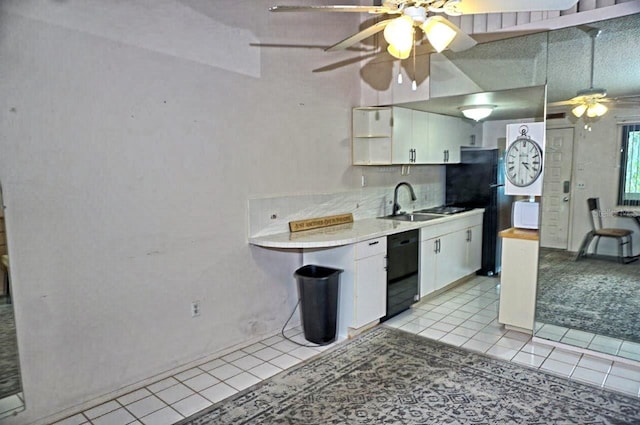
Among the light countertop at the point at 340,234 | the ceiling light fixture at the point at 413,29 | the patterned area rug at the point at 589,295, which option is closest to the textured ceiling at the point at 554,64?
the light countertop at the point at 340,234

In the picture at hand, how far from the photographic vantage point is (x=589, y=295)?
11.5 feet

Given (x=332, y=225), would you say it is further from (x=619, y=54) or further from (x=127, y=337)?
(x=619, y=54)

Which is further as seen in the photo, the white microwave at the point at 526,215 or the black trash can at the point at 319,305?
the white microwave at the point at 526,215

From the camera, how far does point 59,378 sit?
8.01ft

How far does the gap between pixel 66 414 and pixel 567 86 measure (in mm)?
4234

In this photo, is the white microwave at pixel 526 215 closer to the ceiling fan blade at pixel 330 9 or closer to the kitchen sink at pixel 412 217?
the kitchen sink at pixel 412 217

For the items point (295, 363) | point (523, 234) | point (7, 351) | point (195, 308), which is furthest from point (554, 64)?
point (7, 351)

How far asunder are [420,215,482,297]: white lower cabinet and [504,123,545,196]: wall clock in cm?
100

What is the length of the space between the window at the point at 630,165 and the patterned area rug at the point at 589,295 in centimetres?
55

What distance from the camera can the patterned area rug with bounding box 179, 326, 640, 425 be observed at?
→ 242cm

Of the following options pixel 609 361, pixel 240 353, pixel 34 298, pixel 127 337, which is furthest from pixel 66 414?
pixel 609 361

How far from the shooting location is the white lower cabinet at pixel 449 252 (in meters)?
4.39

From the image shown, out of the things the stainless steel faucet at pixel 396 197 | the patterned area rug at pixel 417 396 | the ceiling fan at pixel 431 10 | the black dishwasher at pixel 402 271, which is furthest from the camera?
the stainless steel faucet at pixel 396 197

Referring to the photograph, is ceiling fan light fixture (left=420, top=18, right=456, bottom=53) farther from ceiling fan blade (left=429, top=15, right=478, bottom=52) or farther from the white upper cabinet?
the white upper cabinet
